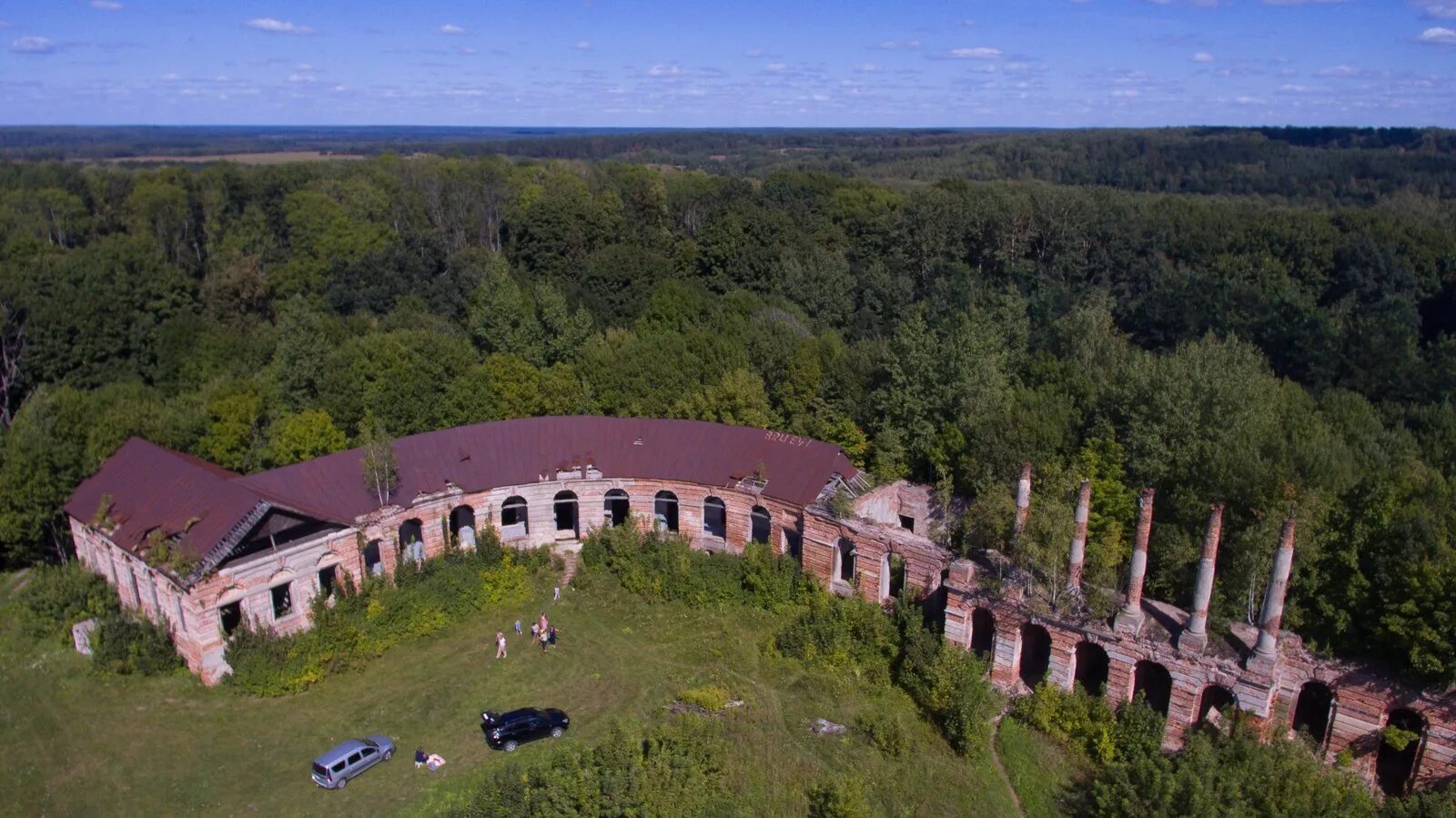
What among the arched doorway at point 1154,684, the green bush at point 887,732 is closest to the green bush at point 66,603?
the green bush at point 887,732

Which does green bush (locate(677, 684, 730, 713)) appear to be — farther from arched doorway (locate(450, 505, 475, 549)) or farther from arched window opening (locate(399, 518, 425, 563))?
arched doorway (locate(450, 505, 475, 549))

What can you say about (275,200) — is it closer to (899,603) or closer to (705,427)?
(705,427)

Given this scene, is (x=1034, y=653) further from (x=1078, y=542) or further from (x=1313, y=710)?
(x=1313, y=710)

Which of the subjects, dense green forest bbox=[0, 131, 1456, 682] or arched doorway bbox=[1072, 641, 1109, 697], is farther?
dense green forest bbox=[0, 131, 1456, 682]

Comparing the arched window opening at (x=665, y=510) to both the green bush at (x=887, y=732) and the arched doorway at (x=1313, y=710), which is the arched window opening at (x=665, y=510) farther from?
the arched doorway at (x=1313, y=710)

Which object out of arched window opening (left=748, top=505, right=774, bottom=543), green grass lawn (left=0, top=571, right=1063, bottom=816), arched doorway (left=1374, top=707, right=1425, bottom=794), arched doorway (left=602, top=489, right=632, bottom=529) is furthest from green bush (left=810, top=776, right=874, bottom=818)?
arched doorway (left=602, top=489, right=632, bottom=529)
